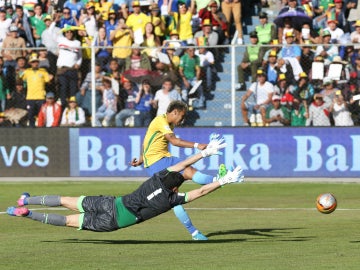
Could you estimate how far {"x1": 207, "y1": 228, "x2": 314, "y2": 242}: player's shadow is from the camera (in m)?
16.3

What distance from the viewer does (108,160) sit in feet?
97.4

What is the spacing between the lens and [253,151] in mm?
28953

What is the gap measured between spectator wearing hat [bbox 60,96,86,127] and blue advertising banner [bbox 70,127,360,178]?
0.21m

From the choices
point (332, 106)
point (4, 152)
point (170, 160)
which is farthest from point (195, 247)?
point (4, 152)

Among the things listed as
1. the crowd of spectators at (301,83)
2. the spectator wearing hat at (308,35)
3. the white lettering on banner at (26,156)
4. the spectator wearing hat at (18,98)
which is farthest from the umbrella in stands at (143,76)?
the spectator wearing hat at (308,35)

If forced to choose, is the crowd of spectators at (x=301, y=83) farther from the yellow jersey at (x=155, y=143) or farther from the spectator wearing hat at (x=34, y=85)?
the yellow jersey at (x=155, y=143)

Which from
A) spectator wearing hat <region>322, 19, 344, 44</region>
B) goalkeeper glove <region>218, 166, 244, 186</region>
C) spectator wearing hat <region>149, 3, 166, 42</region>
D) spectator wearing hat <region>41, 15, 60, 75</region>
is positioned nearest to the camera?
goalkeeper glove <region>218, 166, 244, 186</region>

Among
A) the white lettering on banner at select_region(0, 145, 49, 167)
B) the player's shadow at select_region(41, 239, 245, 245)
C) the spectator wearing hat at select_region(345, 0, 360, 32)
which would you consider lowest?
the white lettering on banner at select_region(0, 145, 49, 167)

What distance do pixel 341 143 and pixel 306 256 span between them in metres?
14.8

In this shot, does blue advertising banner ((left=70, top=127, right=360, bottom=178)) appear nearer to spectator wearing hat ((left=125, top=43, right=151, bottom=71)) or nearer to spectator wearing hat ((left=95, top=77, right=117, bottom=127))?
spectator wearing hat ((left=95, top=77, right=117, bottom=127))

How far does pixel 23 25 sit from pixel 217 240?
17.7 metres

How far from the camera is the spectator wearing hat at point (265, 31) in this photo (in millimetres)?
30484

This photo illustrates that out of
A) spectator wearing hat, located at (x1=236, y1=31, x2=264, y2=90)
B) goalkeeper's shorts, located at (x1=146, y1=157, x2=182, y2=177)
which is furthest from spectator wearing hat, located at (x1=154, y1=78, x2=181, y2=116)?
goalkeeper's shorts, located at (x1=146, y1=157, x2=182, y2=177)

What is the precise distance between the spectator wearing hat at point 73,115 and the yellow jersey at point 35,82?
2.40ft
